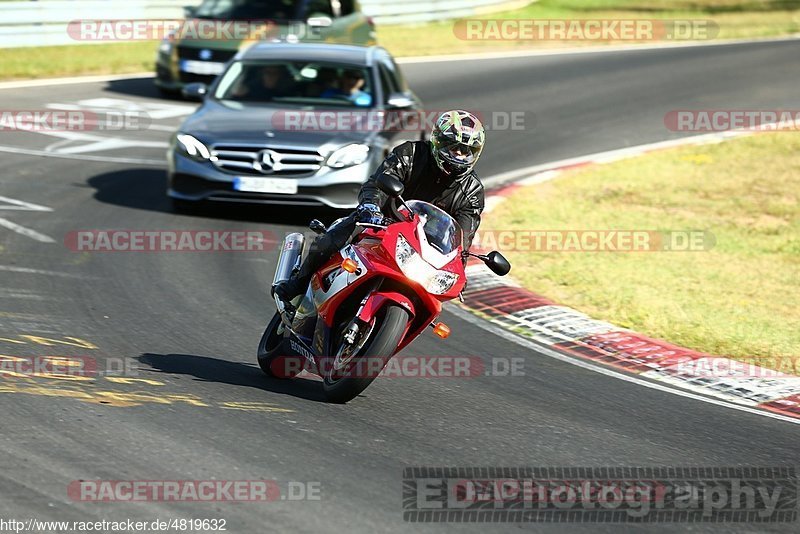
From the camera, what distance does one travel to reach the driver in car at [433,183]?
283 inches

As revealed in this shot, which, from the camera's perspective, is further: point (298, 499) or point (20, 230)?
point (20, 230)

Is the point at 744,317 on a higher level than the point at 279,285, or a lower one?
lower

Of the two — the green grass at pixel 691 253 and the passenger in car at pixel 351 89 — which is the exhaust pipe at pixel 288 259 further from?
the passenger in car at pixel 351 89

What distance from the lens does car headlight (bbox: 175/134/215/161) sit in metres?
12.8

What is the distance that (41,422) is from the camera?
628 cm

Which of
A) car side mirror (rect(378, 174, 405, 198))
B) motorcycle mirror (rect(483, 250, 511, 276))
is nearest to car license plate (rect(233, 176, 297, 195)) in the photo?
motorcycle mirror (rect(483, 250, 511, 276))

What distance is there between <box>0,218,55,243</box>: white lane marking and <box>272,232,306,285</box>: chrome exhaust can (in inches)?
169

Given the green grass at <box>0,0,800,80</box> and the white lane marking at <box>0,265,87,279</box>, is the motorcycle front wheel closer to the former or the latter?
the white lane marking at <box>0,265,87,279</box>

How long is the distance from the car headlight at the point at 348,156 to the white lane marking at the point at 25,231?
117 inches

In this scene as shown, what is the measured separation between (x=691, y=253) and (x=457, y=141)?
652cm

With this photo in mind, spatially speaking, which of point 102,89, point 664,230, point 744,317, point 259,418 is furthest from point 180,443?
point 102,89

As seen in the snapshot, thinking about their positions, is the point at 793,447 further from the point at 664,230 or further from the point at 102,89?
the point at 102,89

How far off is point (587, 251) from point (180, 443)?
750 centimetres

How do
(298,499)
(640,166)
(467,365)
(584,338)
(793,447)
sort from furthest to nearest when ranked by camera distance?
(640,166), (584,338), (467,365), (793,447), (298,499)
